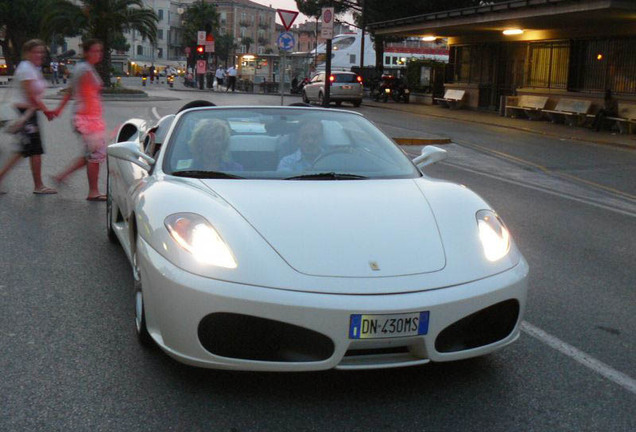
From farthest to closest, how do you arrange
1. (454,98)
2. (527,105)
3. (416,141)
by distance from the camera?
1. (454,98)
2. (527,105)
3. (416,141)

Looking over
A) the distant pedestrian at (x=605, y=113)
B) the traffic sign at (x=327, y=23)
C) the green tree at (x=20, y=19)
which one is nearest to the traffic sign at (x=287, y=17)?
the traffic sign at (x=327, y=23)

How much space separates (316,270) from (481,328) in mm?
809

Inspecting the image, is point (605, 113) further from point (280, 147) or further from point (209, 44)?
point (209, 44)

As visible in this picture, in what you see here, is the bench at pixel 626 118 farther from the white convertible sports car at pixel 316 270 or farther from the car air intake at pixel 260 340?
the car air intake at pixel 260 340

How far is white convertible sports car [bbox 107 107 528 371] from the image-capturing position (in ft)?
10.9

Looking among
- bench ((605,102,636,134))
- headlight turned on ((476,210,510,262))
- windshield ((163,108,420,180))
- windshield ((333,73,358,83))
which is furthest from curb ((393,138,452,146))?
windshield ((333,73,358,83))

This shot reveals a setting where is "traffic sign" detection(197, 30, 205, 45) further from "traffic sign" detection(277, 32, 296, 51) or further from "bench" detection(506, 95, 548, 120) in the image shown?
"traffic sign" detection(277, 32, 296, 51)

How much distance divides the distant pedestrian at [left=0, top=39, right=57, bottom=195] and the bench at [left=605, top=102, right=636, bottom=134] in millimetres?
17840

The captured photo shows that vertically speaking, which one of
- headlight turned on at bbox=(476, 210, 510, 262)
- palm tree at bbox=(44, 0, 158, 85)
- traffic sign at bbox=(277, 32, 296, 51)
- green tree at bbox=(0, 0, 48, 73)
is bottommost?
headlight turned on at bbox=(476, 210, 510, 262)

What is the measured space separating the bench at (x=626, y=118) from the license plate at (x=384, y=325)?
69.0 feet

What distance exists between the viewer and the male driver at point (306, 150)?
471cm

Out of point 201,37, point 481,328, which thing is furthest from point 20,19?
point 481,328

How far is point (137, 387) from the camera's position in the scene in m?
3.64

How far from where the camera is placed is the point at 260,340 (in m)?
3.39
